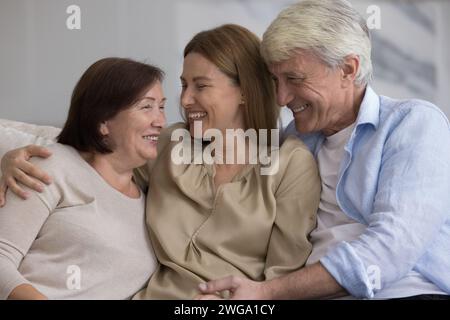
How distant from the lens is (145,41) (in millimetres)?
2494

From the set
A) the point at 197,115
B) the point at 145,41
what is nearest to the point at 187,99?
the point at 197,115

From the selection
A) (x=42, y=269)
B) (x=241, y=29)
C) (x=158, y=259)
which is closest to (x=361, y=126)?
(x=241, y=29)

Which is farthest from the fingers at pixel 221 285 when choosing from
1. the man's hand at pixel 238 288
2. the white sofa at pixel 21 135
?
the white sofa at pixel 21 135

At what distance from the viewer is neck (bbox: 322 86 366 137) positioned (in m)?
1.72

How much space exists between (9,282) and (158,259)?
1.29 feet

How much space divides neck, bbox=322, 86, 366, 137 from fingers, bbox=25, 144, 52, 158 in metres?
0.77

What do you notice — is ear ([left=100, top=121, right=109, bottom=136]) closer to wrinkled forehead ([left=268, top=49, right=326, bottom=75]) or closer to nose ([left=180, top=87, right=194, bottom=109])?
nose ([left=180, top=87, right=194, bottom=109])

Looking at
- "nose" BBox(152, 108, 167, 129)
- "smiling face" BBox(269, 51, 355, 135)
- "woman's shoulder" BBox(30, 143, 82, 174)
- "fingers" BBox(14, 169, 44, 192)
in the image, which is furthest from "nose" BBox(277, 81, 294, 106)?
Answer: "fingers" BBox(14, 169, 44, 192)

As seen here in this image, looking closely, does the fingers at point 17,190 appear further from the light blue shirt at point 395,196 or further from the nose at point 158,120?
the light blue shirt at point 395,196

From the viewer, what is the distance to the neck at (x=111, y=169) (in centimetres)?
168

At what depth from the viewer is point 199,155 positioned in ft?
5.90

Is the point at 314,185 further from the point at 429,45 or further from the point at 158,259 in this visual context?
the point at 429,45
